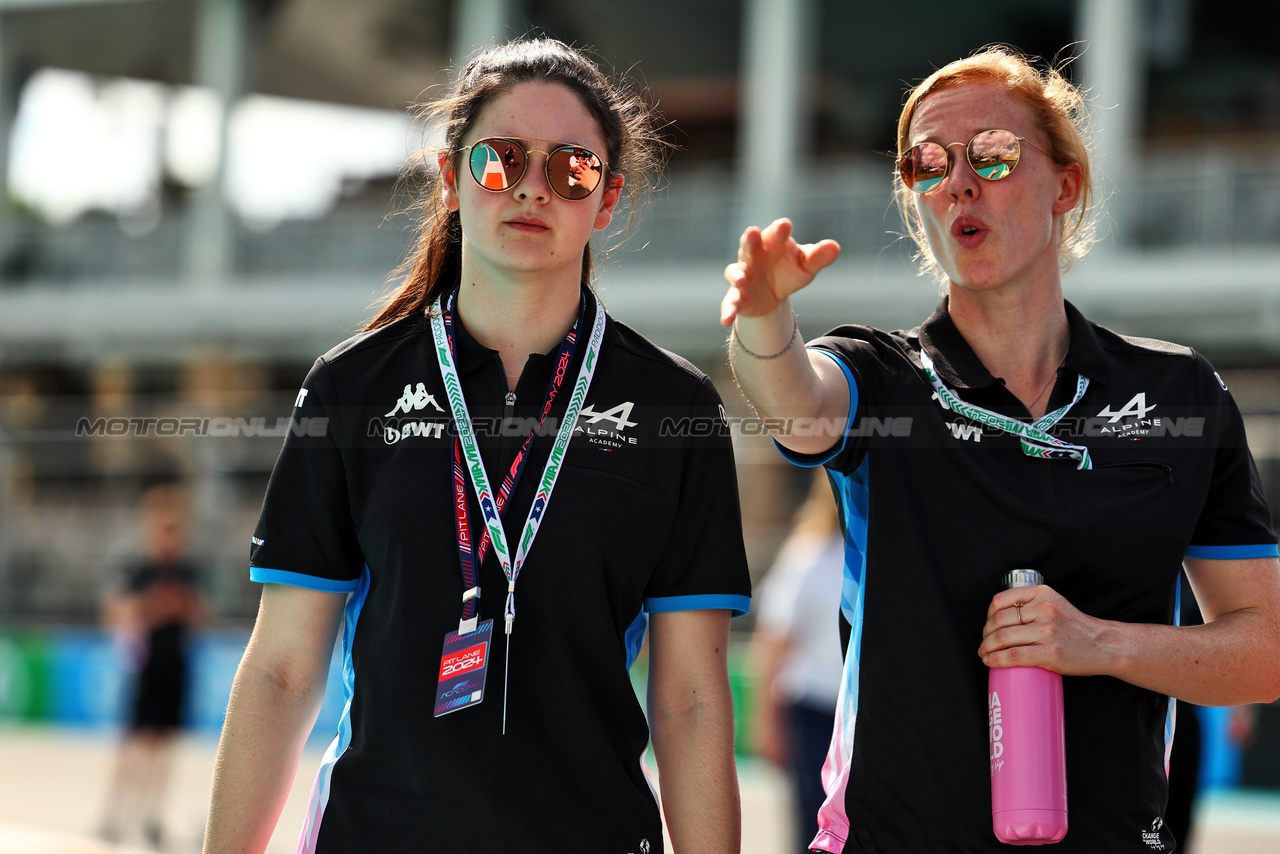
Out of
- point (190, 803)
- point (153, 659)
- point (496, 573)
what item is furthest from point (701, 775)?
point (190, 803)

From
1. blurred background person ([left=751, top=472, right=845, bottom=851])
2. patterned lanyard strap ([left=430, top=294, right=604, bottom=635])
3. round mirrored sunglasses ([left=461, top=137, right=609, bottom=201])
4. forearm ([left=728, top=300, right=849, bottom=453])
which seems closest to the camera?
forearm ([left=728, top=300, right=849, bottom=453])

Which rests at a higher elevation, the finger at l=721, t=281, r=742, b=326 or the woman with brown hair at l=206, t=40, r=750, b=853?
the finger at l=721, t=281, r=742, b=326

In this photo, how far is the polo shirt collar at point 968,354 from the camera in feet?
7.87

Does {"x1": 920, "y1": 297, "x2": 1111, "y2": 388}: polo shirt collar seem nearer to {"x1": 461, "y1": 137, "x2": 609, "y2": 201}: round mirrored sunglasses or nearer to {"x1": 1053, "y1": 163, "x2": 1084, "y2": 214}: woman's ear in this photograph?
{"x1": 1053, "y1": 163, "x2": 1084, "y2": 214}: woman's ear

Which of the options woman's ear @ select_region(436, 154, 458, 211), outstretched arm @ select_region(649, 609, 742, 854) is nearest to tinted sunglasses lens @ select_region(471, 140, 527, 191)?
woman's ear @ select_region(436, 154, 458, 211)

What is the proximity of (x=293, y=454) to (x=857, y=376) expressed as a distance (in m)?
1.05

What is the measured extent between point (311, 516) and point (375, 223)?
57.8ft

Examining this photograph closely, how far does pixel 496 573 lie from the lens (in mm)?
2250

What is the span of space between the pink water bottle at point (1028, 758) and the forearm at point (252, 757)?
4.08 ft

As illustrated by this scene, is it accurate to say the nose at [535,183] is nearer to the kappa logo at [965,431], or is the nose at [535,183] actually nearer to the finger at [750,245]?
the finger at [750,245]

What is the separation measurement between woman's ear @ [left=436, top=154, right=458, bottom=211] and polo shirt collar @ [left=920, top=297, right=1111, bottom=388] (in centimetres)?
95

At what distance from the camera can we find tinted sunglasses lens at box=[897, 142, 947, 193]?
2439 mm

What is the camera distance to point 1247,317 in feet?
47.6

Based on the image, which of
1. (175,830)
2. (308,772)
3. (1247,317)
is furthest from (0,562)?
(1247,317)
